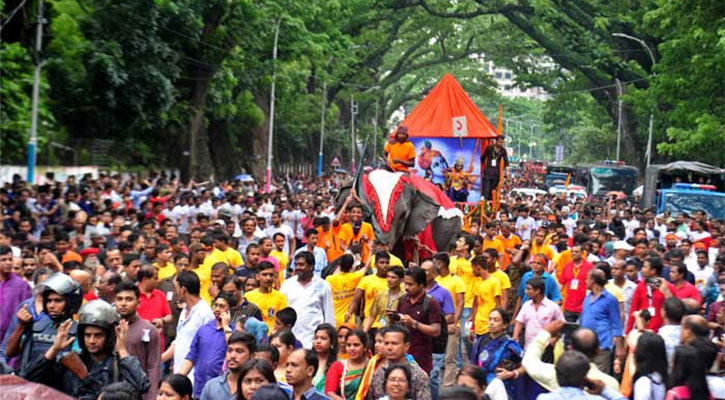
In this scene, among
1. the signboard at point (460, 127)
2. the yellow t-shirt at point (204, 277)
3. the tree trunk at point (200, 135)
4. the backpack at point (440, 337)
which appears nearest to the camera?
the backpack at point (440, 337)

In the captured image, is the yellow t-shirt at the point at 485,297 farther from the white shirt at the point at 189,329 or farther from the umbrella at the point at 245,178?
the umbrella at the point at 245,178

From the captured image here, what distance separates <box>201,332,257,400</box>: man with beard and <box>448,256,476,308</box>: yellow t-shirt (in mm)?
5793

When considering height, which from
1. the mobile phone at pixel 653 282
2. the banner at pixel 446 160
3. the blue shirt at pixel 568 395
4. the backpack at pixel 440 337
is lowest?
the backpack at pixel 440 337

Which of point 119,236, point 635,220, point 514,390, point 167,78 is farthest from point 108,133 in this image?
point 514,390

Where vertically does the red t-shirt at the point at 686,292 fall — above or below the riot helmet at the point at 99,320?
below

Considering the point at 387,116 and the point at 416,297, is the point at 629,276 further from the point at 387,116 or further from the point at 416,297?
the point at 387,116

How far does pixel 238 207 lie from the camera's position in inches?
892

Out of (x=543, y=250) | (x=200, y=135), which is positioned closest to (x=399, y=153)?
(x=543, y=250)

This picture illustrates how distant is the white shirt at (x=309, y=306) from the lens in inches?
391

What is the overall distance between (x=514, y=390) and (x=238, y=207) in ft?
48.2

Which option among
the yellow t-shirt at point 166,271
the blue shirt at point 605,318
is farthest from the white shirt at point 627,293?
the yellow t-shirt at point 166,271

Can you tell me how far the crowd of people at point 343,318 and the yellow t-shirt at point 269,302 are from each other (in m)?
0.01

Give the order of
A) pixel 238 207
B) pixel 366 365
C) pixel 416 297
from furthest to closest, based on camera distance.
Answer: pixel 238 207
pixel 416 297
pixel 366 365

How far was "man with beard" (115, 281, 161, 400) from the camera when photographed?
25.5 feet
